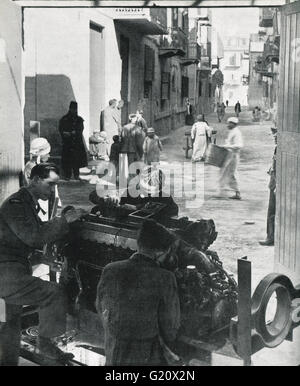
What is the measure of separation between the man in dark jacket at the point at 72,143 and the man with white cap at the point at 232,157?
1.36 m

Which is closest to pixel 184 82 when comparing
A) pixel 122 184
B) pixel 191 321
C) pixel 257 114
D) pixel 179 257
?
pixel 257 114

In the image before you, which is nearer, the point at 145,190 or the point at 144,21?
the point at 145,190

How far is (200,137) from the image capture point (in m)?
5.20

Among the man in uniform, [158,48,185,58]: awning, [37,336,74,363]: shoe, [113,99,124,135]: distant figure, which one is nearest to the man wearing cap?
[113,99,124,135]: distant figure

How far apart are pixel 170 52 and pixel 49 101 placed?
1289 mm

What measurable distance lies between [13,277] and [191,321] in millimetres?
1278

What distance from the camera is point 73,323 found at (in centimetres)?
469

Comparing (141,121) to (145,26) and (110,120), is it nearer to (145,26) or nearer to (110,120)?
(110,120)

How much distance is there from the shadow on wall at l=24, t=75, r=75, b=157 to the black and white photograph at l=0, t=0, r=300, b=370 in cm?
1

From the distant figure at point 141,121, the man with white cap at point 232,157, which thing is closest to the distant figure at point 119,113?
the distant figure at point 141,121

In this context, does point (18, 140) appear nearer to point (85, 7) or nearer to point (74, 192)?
point (74, 192)

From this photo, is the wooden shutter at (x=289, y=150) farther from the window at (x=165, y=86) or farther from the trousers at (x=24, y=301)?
the trousers at (x=24, y=301)

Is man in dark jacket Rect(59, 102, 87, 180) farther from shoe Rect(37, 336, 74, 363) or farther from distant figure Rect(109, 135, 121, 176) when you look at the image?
shoe Rect(37, 336, 74, 363)

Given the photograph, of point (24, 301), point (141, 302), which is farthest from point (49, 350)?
point (141, 302)
